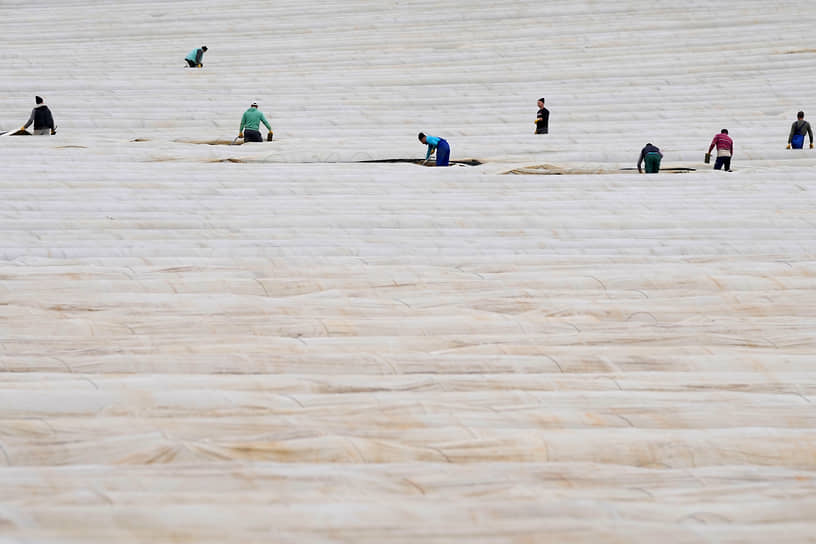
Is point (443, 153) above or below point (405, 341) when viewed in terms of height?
above

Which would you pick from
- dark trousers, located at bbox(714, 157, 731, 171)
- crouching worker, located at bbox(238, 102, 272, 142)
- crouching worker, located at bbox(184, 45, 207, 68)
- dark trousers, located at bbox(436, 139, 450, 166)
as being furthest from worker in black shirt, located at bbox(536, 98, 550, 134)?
crouching worker, located at bbox(184, 45, 207, 68)

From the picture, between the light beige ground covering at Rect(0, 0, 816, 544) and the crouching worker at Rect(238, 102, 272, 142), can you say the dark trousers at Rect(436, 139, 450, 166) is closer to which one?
the light beige ground covering at Rect(0, 0, 816, 544)

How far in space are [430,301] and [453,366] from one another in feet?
2.85

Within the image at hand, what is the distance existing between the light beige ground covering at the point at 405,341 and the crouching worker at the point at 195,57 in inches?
163

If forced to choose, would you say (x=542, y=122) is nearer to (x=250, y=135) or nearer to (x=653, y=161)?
(x=653, y=161)

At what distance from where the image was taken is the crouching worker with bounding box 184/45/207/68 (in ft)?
46.0

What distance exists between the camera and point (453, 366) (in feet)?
13.4

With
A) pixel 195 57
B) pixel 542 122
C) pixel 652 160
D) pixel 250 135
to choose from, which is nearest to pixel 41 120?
pixel 250 135

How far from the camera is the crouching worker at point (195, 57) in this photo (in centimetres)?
1402

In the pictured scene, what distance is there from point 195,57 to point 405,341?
10.8m

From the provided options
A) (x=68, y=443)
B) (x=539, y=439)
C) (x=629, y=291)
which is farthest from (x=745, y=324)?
(x=68, y=443)

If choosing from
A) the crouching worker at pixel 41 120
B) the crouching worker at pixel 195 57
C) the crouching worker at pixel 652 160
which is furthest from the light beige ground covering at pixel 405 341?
the crouching worker at pixel 195 57

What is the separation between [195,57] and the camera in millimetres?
14055

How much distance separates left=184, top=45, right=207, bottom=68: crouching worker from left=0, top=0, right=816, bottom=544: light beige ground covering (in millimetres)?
4151
